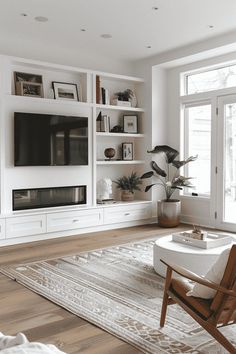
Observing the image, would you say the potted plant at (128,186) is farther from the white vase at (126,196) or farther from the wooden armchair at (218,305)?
the wooden armchair at (218,305)

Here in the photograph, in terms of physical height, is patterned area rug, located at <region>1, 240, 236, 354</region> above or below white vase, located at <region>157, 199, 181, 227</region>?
below

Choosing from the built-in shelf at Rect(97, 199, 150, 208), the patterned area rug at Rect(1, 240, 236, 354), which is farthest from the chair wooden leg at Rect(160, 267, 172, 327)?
the built-in shelf at Rect(97, 199, 150, 208)

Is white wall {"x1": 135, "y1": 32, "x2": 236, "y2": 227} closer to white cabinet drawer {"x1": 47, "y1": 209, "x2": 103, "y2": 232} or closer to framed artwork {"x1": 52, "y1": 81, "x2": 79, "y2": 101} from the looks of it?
white cabinet drawer {"x1": 47, "y1": 209, "x2": 103, "y2": 232}

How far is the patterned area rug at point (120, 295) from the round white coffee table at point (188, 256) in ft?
0.86

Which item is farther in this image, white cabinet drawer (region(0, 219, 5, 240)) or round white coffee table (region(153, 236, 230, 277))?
white cabinet drawer (region(0, 219, 5, 240))

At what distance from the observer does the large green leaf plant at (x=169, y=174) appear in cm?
654

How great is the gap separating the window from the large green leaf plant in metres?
0.20

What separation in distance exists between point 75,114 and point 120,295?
138 inches

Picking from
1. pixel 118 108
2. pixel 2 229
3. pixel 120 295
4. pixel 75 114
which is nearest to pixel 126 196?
pixel 118 108

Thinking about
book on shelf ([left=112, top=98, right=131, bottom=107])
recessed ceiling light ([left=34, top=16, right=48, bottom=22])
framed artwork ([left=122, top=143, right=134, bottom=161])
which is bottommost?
framed artwork ([left=122, top=143, right=134, bottom=161])

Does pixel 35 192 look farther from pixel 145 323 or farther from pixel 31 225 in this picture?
pixel 145 323

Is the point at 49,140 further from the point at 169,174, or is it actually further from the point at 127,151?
the point at 169,174

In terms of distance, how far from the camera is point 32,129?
220 inches

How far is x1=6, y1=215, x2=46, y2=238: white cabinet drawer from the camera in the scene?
531cm
